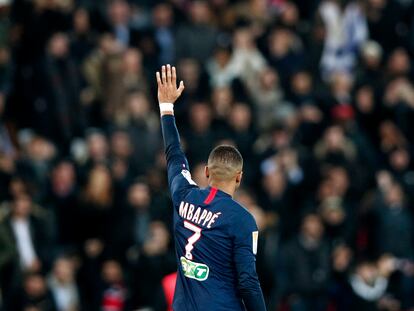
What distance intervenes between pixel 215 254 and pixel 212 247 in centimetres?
5

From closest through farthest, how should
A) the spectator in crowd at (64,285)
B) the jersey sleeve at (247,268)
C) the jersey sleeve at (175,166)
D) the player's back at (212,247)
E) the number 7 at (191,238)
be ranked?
the jersey sleeve at (247,268)
the player's back at (212,247)
the number 7 at (191,238)
the jersey sleeve at (175,166)
the spectator in crowd at (64,285)

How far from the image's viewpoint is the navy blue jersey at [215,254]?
6.82m

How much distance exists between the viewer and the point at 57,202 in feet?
47.5

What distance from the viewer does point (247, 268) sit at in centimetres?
679

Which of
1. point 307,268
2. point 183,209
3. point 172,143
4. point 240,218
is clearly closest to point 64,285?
point 307,268

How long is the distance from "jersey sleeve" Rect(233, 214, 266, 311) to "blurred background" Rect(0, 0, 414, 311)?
5887 millimetres

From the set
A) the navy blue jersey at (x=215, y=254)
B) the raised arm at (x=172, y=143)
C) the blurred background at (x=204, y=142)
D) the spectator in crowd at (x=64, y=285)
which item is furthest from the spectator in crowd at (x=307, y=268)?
the navy blue jersey at (x=215, y=254)

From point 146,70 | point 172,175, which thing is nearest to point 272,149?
point 146,70

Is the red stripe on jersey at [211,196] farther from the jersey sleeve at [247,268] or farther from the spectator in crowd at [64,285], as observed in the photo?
the spectator in crowd at [64,285]

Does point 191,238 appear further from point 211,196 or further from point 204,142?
point 204,142

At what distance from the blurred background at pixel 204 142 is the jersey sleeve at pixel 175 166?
542cm

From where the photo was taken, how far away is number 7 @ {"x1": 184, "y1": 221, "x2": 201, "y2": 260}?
7.00 metres

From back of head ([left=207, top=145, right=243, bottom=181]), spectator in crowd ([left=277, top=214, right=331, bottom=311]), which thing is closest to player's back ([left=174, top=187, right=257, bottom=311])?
back of head ([left=207, top=145, right=243, bottom=181])

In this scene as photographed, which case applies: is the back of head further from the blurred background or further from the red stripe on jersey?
the blurred background
